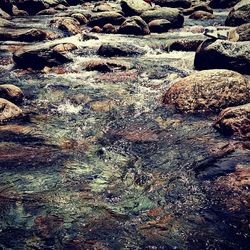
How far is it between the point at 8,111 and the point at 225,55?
246 inches

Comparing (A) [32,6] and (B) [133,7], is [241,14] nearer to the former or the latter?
(B) [133,7]

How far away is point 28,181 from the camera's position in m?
5.55

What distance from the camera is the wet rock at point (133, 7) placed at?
20078 mm

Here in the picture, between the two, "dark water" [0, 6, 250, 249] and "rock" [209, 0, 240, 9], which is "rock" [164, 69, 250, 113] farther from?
"rock" [209, 0, 240, 9]

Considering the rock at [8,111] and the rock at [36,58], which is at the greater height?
the rock at [8,111]

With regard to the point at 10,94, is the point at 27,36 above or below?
below

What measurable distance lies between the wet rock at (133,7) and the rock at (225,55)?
9934mm

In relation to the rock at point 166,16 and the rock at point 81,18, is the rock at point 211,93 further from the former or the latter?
the rock at point 81,18

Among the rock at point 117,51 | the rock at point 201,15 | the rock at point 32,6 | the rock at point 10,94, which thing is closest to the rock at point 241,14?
the rock at point 201,15

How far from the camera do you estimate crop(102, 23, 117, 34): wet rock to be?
17.0 metres

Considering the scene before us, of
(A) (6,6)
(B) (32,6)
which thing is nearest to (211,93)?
(A) (6,6)

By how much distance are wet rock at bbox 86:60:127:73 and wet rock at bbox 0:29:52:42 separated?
490 centimetres

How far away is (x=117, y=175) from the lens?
18.9 feet

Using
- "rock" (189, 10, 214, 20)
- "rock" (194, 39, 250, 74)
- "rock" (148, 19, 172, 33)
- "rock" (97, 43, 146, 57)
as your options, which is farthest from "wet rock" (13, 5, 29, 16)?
"rock" (194, 39, 250, 74)
